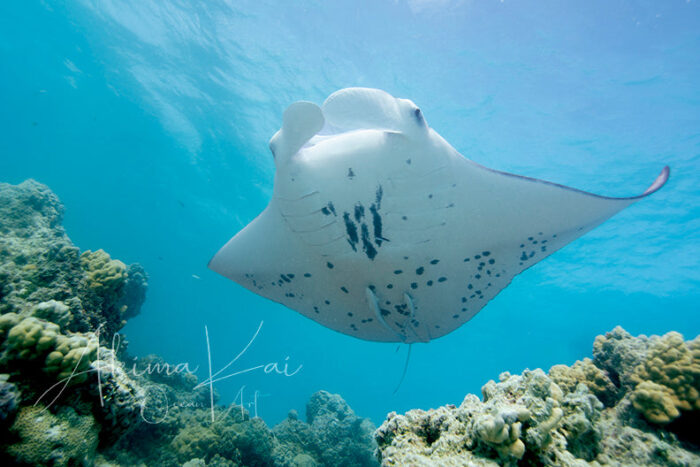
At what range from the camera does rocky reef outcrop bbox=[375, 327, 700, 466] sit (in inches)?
61.8

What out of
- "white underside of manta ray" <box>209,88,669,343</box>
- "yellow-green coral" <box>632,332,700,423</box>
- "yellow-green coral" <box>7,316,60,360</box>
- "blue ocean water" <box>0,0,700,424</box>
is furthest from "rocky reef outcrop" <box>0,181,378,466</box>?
"blue ocean water" <box>0,0,700,424</box>

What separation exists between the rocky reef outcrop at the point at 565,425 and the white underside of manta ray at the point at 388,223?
97 cm

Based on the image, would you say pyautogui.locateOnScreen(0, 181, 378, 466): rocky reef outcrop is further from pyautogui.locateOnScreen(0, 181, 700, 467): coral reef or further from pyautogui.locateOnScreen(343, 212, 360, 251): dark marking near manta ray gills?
pyautogui.locateOnScreen(343, 212, 360, 251): dark marking near manta ray gills

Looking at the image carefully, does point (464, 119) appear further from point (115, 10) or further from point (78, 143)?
point (78, 143)

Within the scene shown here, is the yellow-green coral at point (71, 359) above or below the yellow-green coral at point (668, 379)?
below

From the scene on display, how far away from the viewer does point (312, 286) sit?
10.0 feet

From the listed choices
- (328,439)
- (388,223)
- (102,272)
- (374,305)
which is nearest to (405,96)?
(388,223)

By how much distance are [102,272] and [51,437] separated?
248 centimetres

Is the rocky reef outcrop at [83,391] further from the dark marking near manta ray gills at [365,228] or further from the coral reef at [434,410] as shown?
the dark marking near manta ray gills at [365,228]

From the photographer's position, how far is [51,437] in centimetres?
176

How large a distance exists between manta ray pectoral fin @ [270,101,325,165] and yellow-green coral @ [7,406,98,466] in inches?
83.6

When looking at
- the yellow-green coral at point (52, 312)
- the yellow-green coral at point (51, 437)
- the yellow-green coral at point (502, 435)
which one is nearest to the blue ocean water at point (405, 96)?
the yellow-green coral at point (502, 435)

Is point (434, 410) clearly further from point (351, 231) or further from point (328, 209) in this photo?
point (328, 209)

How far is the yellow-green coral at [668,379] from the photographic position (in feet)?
6.78
